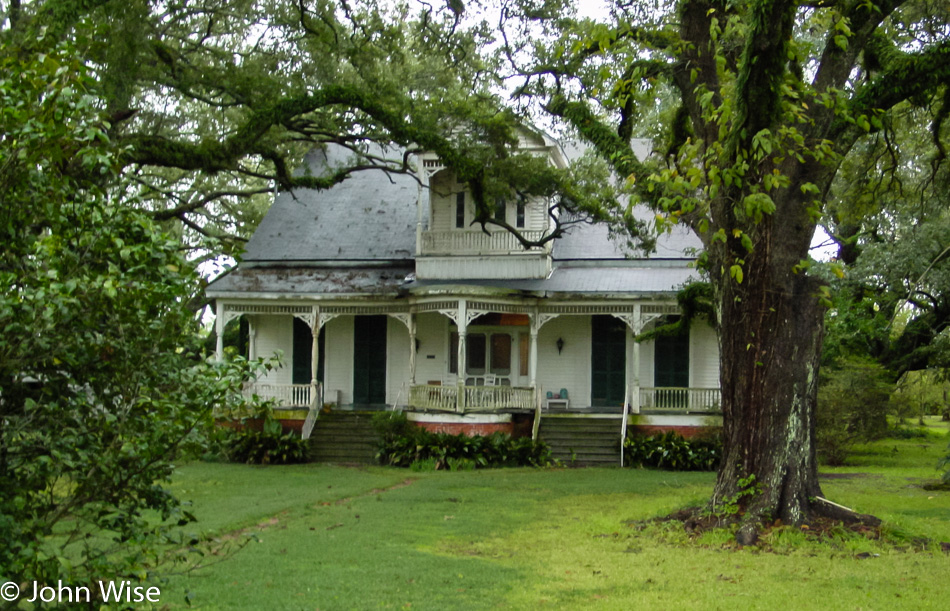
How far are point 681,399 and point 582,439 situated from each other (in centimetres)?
305

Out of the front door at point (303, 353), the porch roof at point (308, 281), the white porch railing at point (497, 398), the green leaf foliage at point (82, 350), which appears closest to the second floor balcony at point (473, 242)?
the porch roof at point (308, 281)

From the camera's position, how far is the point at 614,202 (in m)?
20.9

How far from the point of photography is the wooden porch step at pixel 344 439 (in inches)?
867

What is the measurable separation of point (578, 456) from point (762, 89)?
12687 mm

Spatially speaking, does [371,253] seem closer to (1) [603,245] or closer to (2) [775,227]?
(1) [603,245]

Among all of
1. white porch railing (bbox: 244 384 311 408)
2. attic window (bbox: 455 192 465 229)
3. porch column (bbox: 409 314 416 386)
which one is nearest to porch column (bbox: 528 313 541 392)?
porch column (bbox: 409 314 416 386)

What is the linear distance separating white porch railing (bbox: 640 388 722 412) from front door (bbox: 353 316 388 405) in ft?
22.7

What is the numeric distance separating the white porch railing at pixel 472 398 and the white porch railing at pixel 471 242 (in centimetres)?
361

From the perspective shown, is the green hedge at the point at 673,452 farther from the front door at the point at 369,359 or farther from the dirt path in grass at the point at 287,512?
the front door at the point at 369,359

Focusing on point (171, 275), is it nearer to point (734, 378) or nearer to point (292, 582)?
point (292, 582)

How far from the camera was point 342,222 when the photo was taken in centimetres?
2666

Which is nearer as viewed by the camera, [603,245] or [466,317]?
[466,317]

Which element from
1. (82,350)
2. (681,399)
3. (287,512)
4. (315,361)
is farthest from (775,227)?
(315,361)

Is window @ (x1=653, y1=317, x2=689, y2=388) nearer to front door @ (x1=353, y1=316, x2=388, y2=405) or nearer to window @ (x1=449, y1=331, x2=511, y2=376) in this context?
window @ (x1=449, y1=331, x2=511, y2=376)
